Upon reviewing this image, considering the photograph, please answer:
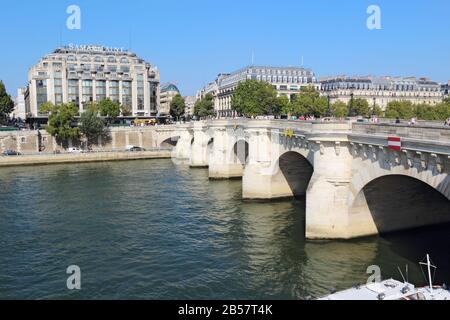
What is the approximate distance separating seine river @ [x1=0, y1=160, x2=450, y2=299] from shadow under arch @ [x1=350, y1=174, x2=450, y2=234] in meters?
0.81

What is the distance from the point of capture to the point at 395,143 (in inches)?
937

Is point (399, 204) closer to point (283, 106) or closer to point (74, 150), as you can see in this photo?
point (74, 150)

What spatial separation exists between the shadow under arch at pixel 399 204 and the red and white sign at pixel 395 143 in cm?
427

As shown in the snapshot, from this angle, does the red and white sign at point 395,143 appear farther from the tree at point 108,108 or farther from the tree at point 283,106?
the tree at point 108,108

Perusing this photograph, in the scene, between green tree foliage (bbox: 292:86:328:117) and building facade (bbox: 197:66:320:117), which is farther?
building facade (bbox: 197:66:320:117)

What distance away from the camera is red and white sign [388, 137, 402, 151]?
2352 centimetres

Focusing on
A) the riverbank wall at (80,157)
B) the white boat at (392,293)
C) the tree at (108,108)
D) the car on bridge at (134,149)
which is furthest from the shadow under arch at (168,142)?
the white boat at (392,293)

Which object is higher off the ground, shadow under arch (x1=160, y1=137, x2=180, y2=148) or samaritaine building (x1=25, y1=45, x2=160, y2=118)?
samaritaine building (x1=25, y1=45, x2=160, y2=118)

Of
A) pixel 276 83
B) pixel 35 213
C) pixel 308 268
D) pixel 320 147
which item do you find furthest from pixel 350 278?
pixel 276 83

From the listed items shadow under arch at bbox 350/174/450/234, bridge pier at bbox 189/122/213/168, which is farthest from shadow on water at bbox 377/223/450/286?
bridge pier at bbox 189/122/213/168

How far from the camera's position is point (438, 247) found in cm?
2809

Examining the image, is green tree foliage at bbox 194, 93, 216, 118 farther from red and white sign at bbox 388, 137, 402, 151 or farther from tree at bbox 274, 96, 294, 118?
red and white sign at bbox 388, 137, 402, 151

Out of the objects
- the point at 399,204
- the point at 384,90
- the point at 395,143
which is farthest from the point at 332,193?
the point at 384,90
